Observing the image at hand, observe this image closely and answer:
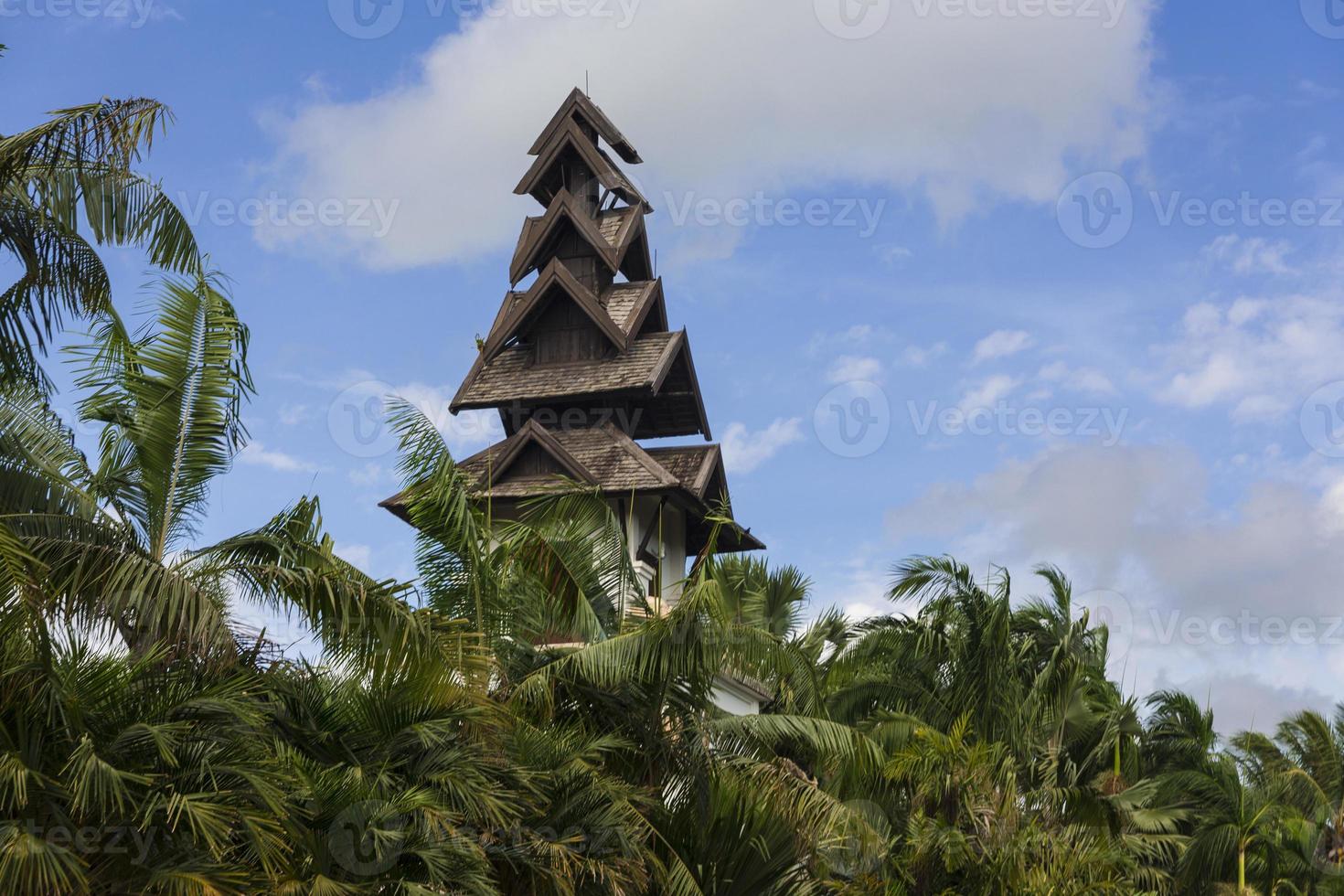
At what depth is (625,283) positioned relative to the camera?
31.9m

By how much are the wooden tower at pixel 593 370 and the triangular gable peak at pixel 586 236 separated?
28 millimetres

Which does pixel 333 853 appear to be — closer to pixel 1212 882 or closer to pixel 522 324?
pixel 522 324

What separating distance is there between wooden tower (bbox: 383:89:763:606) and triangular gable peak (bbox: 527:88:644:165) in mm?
28

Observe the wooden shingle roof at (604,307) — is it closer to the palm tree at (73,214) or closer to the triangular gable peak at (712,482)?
the triangular gable peak at (712,482)

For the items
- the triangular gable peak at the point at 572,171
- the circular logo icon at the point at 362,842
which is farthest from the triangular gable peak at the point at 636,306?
the circular logo icon at the point at 362,842

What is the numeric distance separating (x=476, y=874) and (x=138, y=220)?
598 cm

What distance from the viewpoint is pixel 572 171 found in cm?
3250

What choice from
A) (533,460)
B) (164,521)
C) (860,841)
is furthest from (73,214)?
(533,460)

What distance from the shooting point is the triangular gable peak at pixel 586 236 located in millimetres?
31172

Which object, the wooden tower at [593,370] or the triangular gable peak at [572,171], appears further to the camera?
the triangular gable peak at [572,171]

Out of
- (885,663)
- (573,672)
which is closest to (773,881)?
(573,672)

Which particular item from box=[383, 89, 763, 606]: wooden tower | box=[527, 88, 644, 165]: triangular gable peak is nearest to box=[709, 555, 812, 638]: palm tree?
box=[383, 89, 763, 606]: wooden tower

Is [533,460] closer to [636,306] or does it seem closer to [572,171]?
[636,306]

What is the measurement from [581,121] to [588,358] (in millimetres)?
5538
